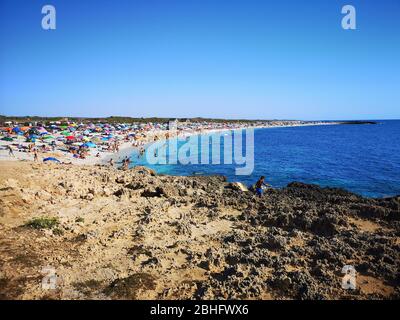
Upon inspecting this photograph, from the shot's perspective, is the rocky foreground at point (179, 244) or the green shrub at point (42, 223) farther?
the green shrub at point (42, 223)

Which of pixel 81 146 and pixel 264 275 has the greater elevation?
pixel 81 146

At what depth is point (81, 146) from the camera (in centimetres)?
4094

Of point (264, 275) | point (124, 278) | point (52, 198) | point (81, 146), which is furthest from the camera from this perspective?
point (81, 146)

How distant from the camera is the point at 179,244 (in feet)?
34.1

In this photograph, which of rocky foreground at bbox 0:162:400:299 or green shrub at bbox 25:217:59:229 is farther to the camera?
green shrub at bbox 25:217:59:229

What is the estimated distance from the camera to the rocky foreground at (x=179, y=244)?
301 inches

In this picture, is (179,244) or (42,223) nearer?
(179,244)

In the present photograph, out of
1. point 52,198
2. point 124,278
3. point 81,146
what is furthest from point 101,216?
point 81,146

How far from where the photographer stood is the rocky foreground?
765 cm

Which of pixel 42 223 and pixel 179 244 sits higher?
pixel 42 223

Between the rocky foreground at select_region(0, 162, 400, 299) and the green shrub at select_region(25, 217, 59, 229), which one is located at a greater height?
the green shrub at select_region(25, 217, 59, 229)

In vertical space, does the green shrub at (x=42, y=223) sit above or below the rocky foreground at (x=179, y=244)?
above
